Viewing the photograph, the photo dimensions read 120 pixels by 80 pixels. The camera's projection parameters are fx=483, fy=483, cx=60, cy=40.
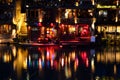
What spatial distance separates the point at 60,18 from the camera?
112 meters

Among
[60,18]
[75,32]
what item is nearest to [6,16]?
[60,18]

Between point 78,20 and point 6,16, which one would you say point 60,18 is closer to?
point 78,20

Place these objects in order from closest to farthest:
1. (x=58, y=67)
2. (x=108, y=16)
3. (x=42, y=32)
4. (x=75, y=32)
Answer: (x=58, y=67) < (x=42, y=32) < (x=75, y=32) < (x=108, y=16)

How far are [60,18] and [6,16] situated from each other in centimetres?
1298

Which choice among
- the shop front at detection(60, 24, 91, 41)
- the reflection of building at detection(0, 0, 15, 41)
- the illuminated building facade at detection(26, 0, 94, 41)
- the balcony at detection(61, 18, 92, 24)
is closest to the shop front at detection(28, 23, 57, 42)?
the illuminated building facade at detection(26, 0, 94, 41)

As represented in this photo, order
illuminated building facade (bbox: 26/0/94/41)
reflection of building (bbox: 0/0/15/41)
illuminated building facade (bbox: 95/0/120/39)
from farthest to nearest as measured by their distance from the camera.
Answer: reflection of building (bbox: 0/0/15/41) → illuminated building facade (bbox: 95/0/120/39) → illuminated building facade (bbox: 26/0/94/41)

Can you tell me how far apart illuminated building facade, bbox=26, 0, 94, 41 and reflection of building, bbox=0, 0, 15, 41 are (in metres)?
4.28

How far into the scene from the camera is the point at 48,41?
105375 mm

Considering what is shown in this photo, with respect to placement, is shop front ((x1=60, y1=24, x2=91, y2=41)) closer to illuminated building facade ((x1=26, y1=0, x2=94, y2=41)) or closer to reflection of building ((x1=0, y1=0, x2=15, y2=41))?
illuminated building facade ((x1=26, y1=0, x2=94, y2=41))

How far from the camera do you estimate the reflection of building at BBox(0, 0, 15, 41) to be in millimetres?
112481

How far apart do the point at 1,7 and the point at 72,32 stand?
59.8ft

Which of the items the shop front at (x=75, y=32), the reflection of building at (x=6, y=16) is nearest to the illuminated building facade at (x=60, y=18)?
the shop front at (x=75, y=32)

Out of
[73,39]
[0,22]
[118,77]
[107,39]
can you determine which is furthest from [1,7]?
[118,77]

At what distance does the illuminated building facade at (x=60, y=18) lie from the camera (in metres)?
111
